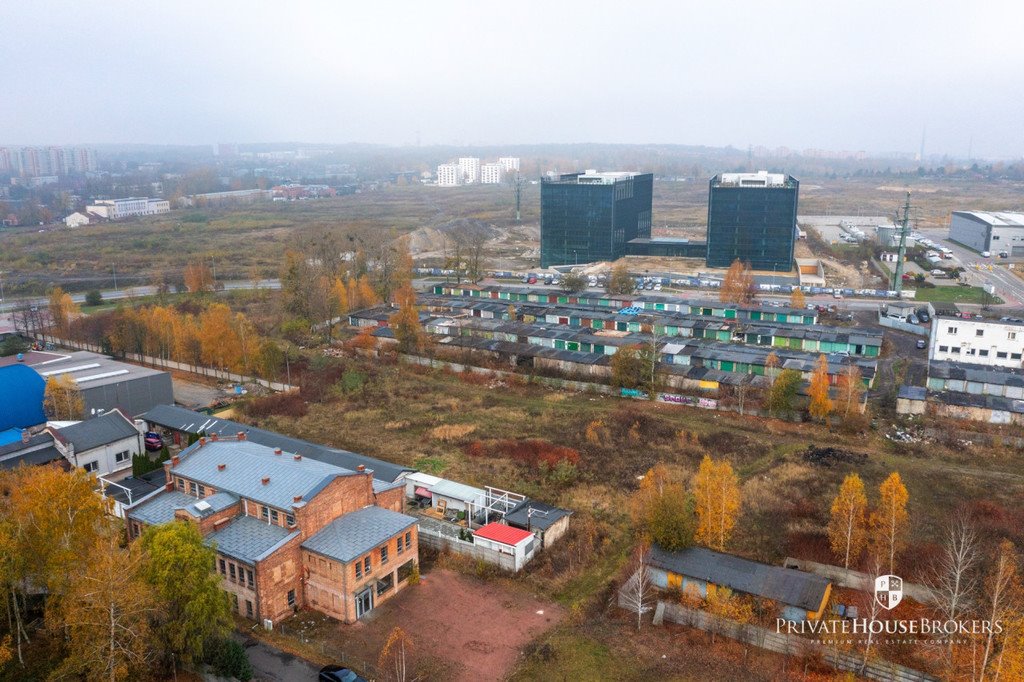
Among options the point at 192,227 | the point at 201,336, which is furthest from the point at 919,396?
the point at 192,227

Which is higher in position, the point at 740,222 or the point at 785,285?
the point at 740,222

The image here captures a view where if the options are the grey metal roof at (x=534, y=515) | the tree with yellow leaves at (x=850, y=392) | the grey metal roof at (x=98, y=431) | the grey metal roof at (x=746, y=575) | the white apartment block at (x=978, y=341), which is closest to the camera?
the grey metal roof at (x=746, y=575)

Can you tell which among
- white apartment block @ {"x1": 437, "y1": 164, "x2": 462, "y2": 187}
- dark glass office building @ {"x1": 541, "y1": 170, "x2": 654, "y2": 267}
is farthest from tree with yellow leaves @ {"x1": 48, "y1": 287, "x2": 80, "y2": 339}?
white apartment block @ {"x1": 437, "y1": 164, "x2": 462, "y2": 187}

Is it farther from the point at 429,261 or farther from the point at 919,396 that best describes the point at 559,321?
the point at 429,261

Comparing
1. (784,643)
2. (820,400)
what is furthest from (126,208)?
(784,643)

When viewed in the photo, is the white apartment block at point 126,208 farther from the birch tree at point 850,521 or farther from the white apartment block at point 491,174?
the birch tree at point 850,521

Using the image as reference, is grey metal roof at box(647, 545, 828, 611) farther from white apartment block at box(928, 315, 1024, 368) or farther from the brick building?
white apartment block at box(928, 315, 1024, 368)

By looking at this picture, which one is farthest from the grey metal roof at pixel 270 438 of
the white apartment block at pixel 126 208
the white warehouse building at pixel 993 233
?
the white apartment block at pixel 126 208
